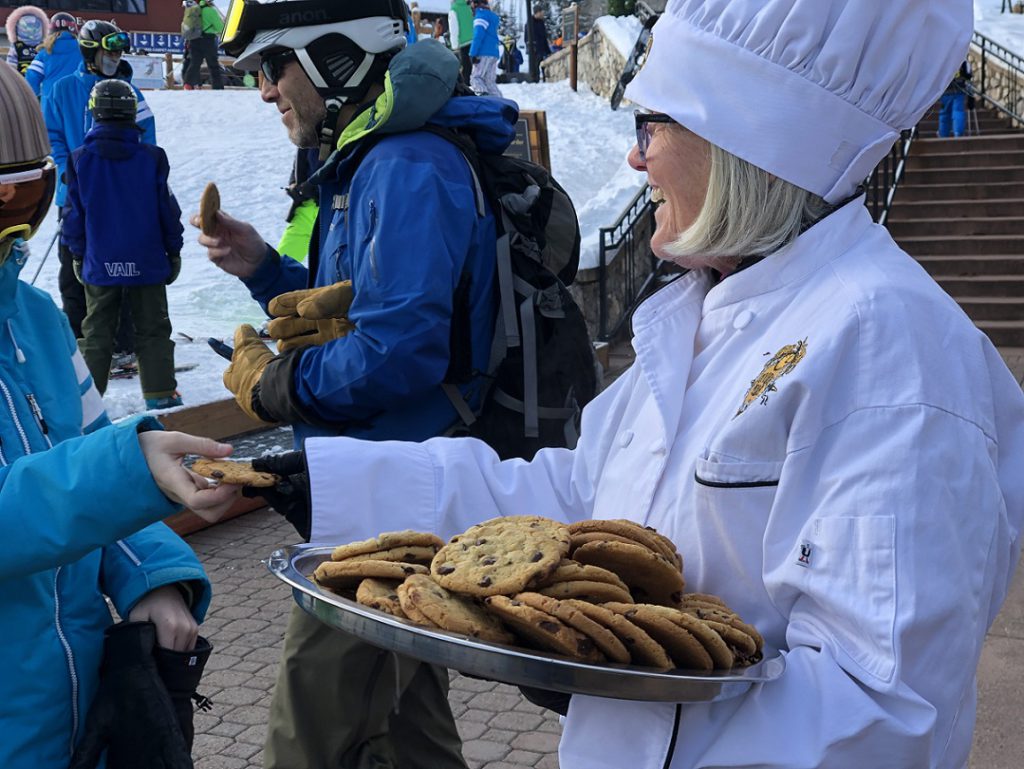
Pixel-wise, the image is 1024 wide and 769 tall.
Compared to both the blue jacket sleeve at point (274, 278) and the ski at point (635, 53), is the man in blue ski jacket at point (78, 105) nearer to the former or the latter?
the blue jacket sleeve at point (274, 278)

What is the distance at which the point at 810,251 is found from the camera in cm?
186

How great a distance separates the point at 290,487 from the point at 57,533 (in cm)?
41

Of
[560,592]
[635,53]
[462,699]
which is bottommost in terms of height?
[462,699]

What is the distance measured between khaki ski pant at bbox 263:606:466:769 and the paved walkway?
943mm

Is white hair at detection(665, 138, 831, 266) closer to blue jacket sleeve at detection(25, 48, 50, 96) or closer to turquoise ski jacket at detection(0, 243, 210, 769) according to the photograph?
turquoise ski jacket at detection(0, 243, 210, 769)

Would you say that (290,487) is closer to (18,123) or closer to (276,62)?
(18,123)

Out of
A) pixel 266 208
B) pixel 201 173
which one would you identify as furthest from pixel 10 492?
pixel 201 173

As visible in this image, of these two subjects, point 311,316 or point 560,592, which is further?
point 311,316

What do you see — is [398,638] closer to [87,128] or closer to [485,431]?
[485,431]

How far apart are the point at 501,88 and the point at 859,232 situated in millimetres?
24536

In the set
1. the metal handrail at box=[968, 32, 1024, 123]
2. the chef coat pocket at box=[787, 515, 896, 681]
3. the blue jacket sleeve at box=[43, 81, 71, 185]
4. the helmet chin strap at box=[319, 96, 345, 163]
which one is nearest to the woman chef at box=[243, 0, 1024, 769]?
the chef coat pocket at box=[787, 515, 896, 681]

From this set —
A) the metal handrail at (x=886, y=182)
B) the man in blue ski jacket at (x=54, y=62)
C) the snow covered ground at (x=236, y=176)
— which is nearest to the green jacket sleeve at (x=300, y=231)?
the snow covered ground at (x=236, y=176)

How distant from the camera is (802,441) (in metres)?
1.67

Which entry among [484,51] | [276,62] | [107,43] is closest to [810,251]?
[276,62]
